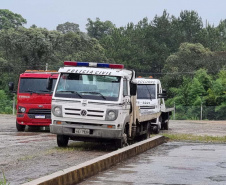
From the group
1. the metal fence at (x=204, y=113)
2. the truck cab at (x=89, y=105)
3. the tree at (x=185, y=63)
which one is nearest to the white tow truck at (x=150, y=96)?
the truck cab at (x=89, y=105)

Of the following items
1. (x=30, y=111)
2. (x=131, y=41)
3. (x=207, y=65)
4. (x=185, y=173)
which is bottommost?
(x=185, y=173)

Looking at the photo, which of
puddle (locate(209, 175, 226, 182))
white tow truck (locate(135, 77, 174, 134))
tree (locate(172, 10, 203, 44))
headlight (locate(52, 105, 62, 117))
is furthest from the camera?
tree (locate(172, 10, 203, 44))

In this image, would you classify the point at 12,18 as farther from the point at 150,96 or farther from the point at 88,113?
the point at 88,113

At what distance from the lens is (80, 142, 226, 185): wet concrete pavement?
35.1 feet

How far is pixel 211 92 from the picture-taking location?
205 ft

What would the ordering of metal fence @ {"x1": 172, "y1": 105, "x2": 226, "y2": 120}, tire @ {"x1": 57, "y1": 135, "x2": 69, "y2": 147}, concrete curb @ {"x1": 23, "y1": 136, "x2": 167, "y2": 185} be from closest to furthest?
concrete curb @ {"x1": 23, "y1": 136, "x2": 167, "y2": 185}
tire @ {"x1": 57, "y1": 135, "x2": 69, "y2": 147}
metal fence @ {"x1": 172, "y1": 105, "x2": 226, "y2": 120}

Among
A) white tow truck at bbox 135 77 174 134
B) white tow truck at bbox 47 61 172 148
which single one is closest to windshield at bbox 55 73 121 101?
white tow truck at bbox 47 61 172 148

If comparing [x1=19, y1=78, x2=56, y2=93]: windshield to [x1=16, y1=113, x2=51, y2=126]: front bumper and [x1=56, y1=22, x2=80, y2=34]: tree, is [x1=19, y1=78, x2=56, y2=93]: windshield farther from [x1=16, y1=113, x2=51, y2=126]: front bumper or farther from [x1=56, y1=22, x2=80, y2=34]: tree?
[x1=56, y1=22, x2=80, y2=34]: tree

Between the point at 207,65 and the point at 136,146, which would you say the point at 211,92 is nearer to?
the point at 207,65

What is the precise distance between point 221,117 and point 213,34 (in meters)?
50.7

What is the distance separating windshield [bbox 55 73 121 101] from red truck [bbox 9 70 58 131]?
8012mm

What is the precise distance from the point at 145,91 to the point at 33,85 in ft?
18.0

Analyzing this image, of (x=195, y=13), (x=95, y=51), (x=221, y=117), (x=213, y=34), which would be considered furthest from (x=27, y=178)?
(x=195, y=13)

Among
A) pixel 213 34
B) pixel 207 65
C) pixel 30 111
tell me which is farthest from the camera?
pixel 213 34
